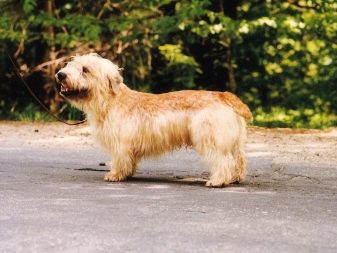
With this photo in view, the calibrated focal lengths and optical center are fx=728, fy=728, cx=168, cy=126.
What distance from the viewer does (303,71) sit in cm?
1956

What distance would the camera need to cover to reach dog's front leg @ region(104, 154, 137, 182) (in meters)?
7.66

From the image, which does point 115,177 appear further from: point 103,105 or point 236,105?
point 236,105

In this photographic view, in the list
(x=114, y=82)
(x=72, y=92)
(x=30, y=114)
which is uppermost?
(x=114, y=82)

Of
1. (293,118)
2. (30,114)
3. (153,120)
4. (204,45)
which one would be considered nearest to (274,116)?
(293,118)

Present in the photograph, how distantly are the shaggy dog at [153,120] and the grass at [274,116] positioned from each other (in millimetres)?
8387

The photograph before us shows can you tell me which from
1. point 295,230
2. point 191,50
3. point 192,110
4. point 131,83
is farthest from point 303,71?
point 295,230

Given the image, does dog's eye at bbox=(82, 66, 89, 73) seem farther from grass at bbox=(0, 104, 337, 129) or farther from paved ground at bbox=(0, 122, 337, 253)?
grass at bbox=(0, 104, 337, 129)

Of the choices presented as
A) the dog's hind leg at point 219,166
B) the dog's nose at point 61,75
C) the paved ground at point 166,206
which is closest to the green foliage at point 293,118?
the paved ground at point 166,206

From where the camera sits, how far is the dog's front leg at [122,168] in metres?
7.66

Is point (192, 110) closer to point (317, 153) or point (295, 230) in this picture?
point (295, 230)

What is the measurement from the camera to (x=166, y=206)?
19.8 feet

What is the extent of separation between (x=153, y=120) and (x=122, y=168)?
63cm

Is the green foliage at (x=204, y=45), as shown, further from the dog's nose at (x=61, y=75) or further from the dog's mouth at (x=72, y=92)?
the dog's nose at (x=61, y=75)

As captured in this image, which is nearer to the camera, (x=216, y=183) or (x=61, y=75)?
(x=216, y=183)
